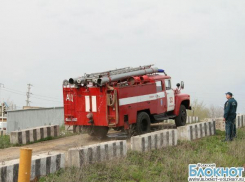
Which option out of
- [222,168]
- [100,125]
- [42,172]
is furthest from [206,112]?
[42,172]

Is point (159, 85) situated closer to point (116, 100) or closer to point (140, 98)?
point (140, 98)

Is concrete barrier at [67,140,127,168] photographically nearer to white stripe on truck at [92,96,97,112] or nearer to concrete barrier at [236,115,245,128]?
white stripe on truck at [92,96,97,112]

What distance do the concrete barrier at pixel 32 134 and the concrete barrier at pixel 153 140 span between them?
525 centimetres

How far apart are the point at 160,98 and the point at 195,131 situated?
2224 mm

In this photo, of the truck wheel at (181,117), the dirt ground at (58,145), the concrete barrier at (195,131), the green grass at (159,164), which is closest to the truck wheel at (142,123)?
the dirt ground at (58,145)

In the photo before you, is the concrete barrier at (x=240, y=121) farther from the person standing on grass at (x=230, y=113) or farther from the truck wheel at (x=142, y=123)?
the truck wheel at (x=142, y=123)

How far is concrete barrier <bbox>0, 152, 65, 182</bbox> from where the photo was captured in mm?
9492

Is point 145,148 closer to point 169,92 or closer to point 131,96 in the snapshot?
point 131,96

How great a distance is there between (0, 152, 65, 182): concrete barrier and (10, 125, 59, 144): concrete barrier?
5.80 m

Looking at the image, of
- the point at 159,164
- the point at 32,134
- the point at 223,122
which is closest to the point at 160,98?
the point at 223,122

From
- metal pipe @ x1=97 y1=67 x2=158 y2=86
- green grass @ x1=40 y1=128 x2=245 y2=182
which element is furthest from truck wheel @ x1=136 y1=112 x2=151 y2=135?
green grass @ x1=40 y1=128 x2=245 y2=182

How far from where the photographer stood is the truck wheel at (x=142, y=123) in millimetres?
16605

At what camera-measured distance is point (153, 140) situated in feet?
46.5

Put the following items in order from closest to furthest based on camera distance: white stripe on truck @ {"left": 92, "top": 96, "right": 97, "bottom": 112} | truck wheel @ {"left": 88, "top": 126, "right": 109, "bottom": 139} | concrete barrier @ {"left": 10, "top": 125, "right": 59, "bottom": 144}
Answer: white stripe on truck @ {"left": 92, "top": 96, "right": 97, "bottom": 112}
concrete barrier @ {"left": 10, "top": 125, "right": 59, "bottom": 144}
truck wheel @ {"left": 88, "top": 126, "right": 109, "bottom": 139}
